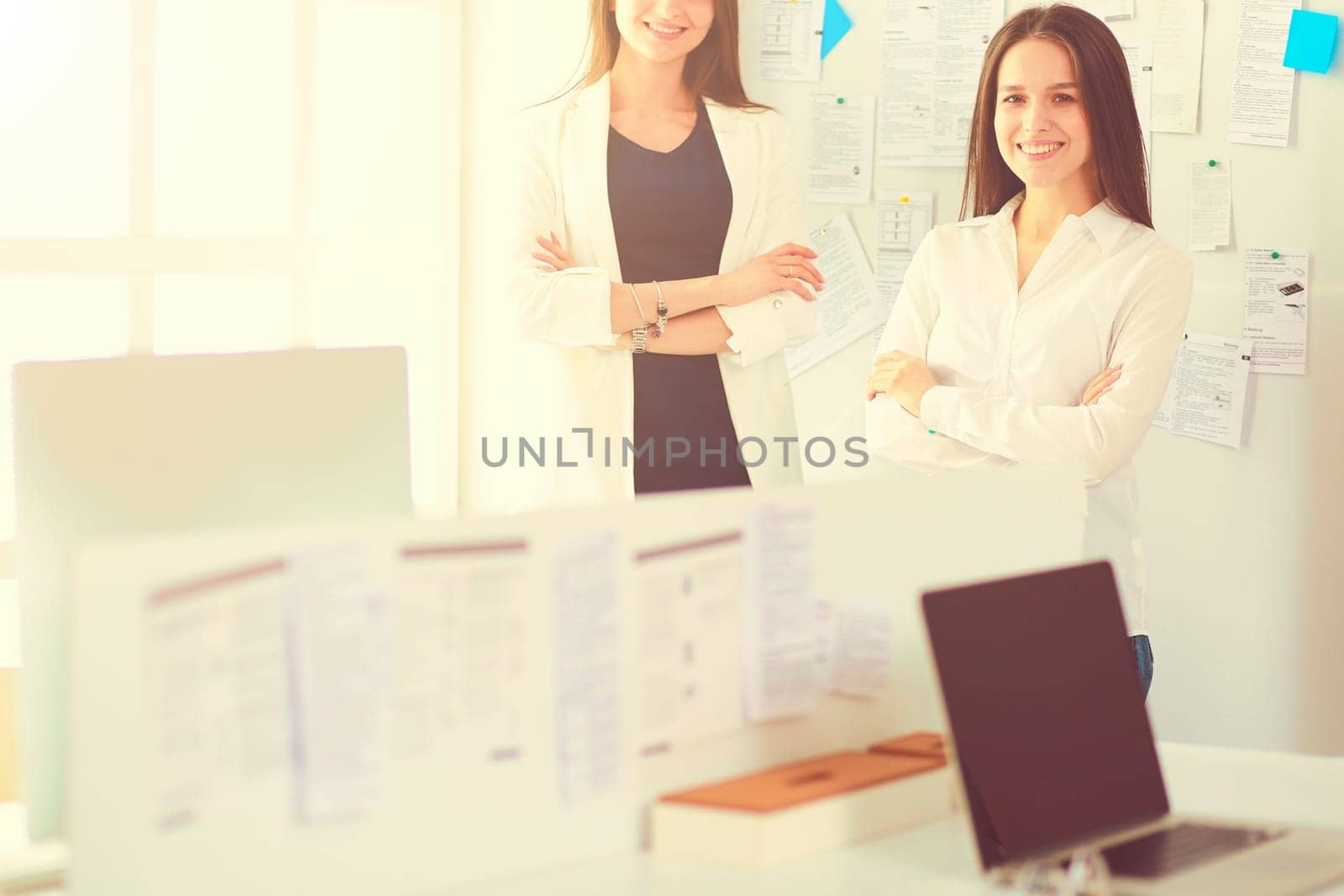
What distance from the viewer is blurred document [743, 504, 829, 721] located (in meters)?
1.54


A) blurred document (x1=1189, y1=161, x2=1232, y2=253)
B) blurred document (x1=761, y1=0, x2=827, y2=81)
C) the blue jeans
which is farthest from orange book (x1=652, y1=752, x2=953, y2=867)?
blurred document (x1=761, y1=0, x2=827, y2=81)

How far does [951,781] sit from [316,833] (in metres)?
0.70

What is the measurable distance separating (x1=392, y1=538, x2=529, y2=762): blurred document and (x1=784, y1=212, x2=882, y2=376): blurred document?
2.54 metres

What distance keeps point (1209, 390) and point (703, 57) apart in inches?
54.7

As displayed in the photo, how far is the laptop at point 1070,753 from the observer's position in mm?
1396

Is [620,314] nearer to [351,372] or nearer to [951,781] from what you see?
[351,372]

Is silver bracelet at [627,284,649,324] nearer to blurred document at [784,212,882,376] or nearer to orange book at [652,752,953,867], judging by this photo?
blurred document at [784,212,882,376]

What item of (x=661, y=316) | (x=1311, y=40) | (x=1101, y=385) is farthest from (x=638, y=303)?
(x=1311, y=40)

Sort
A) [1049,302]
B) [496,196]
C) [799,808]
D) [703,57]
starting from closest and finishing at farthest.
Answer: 1. [799,808]
2. [1049,302]
3. [703,57]
4. [496,196]

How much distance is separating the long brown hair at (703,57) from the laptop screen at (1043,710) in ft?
7.11

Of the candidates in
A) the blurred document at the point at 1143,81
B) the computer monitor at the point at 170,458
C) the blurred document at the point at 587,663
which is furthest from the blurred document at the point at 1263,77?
the blurred document at the point at 587,663

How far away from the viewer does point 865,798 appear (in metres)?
1.51

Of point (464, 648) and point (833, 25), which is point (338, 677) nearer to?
point (464, 648)

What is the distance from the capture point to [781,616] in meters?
1.56
